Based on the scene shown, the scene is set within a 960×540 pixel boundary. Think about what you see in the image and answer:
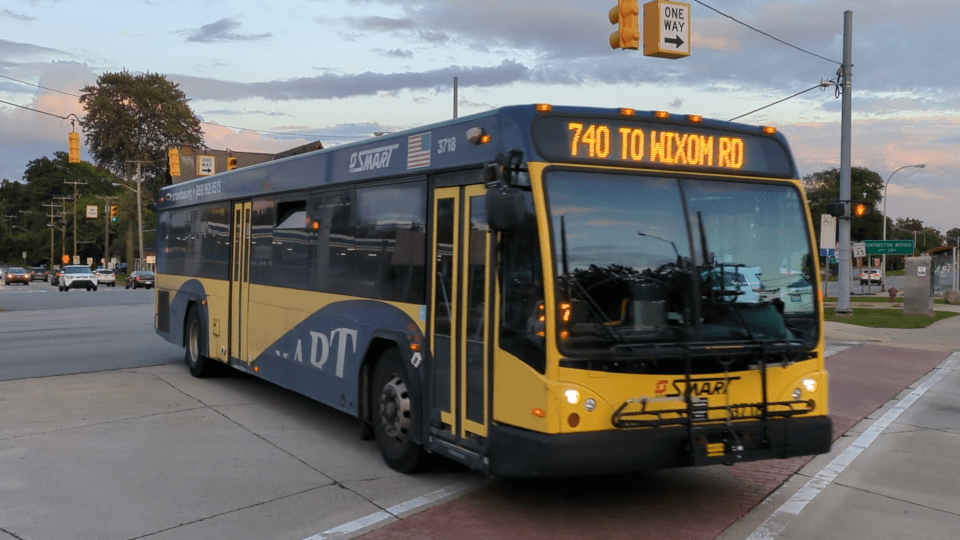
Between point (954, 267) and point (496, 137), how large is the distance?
158ft

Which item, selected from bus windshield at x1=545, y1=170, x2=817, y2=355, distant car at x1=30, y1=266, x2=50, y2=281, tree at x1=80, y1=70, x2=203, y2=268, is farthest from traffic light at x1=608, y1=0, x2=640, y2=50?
distant car at x1=30, y1=266, x2=50, y2=281

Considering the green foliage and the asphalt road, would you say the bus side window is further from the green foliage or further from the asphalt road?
the green foliage

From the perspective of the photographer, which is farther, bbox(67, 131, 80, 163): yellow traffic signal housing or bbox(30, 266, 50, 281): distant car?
bbox(30, 266, 50, 281): distant car

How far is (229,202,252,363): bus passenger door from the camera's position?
11477 mm

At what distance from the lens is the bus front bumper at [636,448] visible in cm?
580

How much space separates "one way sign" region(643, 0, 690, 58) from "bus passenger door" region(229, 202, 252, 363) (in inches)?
242

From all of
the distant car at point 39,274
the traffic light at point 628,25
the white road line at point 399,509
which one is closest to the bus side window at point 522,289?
the white road line at point 399,509

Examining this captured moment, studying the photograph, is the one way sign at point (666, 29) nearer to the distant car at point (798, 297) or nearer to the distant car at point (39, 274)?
the distant car at point (798, 297)

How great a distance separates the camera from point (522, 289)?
605cm

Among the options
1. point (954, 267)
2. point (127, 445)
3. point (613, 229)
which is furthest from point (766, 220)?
point (954, 267)

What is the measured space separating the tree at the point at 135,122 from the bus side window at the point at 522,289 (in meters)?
71.1

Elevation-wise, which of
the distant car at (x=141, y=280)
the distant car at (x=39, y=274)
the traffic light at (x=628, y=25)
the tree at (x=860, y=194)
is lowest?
the distant car at (x=39, y=274)

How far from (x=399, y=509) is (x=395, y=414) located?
1150 millimetres

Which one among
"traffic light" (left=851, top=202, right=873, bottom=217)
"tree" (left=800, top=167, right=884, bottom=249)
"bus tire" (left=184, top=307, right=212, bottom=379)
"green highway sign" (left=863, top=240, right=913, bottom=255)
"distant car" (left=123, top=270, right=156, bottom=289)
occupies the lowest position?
"distant car" (left=123, top=270, right=156, bottom=289)
